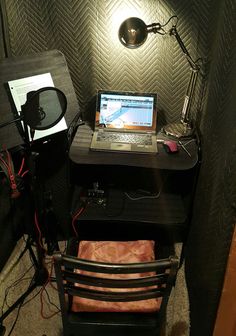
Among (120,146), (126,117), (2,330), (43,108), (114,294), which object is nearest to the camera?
(114,294)

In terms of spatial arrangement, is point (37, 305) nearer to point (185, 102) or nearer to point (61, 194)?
point (61, 194)

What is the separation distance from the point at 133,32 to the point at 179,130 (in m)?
0.60

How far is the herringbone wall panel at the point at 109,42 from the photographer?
1.82 meters

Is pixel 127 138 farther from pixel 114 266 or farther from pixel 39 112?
pixel 114 266

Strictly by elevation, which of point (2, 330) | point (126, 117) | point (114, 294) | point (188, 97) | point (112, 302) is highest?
point (188, 97)

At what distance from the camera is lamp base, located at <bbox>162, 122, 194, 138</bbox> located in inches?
76.0

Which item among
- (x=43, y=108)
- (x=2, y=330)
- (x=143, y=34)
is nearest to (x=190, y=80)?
(x=143, y=34)

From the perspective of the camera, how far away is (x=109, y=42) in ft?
6.24

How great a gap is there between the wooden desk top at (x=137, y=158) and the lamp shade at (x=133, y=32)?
22.1 inches

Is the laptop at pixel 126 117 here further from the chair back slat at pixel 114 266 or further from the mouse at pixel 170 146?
the chair back slat at pixel 114 266

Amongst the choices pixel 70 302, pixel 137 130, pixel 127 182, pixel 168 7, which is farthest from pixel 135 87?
pixel 70 302

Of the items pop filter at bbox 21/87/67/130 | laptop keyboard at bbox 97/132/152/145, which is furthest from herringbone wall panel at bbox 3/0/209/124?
pop filter at bbox 21/87/67/130

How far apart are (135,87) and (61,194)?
852 mm

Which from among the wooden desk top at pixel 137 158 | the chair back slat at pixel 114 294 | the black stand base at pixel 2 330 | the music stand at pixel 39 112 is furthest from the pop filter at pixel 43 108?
the black stand base at pixel 2 330
